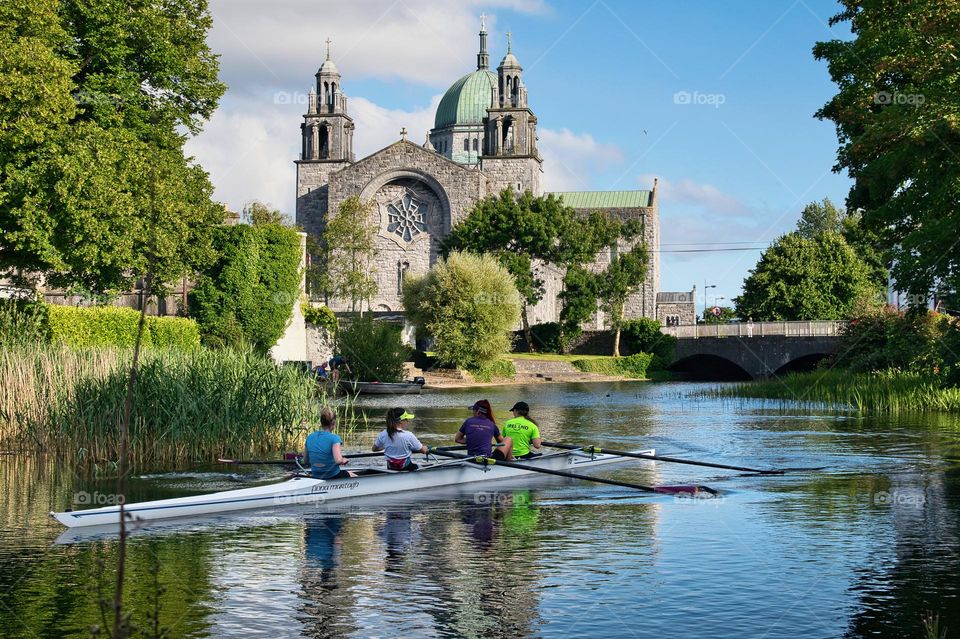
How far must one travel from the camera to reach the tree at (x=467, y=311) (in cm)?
5725

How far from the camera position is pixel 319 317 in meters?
56.3

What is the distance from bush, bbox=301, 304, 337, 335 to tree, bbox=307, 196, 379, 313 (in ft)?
52.1

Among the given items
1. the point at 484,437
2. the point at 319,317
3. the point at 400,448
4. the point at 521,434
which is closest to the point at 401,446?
the point at 400,448

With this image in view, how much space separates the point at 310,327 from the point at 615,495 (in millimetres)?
41278

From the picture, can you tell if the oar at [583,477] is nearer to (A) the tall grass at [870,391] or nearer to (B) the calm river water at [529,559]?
(B) the calm river water at [529,559]

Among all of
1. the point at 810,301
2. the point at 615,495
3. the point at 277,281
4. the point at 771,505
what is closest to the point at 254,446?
the point at 615,495

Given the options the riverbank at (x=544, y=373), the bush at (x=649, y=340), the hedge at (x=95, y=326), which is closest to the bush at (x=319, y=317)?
the riverbank at (x=544, y=373)

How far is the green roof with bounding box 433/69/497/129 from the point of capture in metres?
109

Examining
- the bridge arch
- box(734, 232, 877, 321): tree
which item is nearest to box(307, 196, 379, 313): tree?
the bridge arch

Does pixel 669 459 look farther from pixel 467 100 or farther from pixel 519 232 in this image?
pixel 467 100

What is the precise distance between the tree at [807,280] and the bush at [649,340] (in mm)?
12609

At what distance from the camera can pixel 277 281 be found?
154 ft

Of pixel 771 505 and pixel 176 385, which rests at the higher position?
pixel 176 385

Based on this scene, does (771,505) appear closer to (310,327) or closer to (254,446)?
(254,446)
